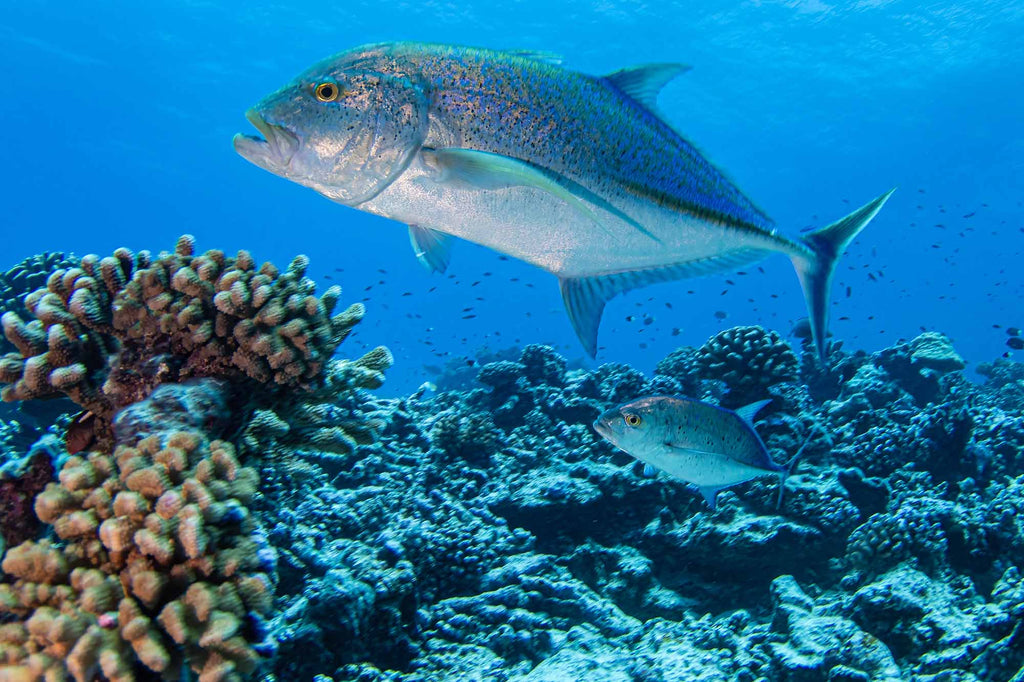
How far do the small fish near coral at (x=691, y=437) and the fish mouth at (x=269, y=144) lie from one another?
2952 mm

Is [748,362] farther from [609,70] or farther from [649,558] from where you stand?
[609,70]

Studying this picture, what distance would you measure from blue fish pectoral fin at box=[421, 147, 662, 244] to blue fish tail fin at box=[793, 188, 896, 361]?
1253 millimetres

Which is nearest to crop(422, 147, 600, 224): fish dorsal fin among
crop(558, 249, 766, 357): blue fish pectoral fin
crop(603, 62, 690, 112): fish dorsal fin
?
crop(558, 249, 766, 357): blue fish pectoral fin

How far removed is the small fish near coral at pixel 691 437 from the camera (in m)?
3.91

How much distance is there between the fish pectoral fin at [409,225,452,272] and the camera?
216 cm

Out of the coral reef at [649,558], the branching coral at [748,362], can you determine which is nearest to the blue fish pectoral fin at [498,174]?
the coral reef at [649,558]

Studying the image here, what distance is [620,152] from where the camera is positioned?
78.8 inches

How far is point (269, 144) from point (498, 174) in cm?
74

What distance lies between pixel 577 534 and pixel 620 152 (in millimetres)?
4334

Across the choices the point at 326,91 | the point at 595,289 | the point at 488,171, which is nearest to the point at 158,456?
the point at 326,91

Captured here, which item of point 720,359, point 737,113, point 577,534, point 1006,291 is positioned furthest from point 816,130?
point 1006,291

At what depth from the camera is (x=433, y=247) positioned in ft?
7.16

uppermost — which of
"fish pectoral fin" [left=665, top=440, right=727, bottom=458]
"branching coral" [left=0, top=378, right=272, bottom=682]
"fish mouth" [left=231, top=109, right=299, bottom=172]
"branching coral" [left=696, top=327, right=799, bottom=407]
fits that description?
"branching coral" [left=696, top=327, right=799, bottom=407]

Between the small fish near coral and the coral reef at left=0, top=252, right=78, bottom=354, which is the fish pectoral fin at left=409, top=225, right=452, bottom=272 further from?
the coral reef at left=0, top=252, right=78, bottom=354
